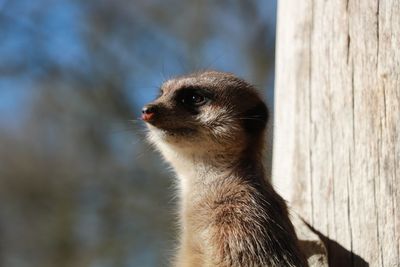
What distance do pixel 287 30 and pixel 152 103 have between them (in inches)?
33.3

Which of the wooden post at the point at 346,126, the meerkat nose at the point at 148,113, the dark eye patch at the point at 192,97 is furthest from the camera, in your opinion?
the dark eye patch at the point at 192,97

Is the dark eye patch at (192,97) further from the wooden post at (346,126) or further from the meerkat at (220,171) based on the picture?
the wooden post at (346,126)

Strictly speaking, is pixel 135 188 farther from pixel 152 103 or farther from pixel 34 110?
pixel 152 103

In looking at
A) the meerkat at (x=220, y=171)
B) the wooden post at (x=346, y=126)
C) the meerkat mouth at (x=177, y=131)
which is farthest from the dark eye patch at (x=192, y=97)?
the wooden post at (x=346, y=126)

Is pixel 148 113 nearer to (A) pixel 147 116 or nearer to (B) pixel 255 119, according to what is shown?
(A) pixel 147 116

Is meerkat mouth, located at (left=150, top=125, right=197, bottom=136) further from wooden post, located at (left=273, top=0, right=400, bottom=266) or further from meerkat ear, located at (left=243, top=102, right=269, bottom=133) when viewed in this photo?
wooden post, located at (left=273, top=0, right=400, bottom=266)

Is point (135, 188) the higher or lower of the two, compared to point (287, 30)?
lower

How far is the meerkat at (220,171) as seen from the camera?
3129 millimetres

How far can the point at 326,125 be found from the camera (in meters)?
3.42

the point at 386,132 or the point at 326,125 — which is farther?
the point at 326,125

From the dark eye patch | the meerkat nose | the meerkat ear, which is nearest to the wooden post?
the meerkat ear

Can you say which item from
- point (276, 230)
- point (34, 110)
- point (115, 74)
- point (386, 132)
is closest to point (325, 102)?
point (386, 132)

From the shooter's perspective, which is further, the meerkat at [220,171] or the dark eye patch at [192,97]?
the dark eye patch at [192,97]

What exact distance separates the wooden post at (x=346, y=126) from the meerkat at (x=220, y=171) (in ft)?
0.64
